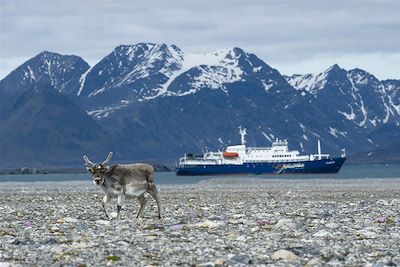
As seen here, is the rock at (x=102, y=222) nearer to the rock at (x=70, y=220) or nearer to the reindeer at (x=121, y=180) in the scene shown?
the rock at (x=70, y=220)

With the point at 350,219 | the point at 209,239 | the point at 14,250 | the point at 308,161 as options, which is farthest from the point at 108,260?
the point at 308,161

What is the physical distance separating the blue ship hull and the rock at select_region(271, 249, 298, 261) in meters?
135

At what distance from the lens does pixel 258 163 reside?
153 meters

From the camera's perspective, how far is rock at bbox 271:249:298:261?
47.3 ft

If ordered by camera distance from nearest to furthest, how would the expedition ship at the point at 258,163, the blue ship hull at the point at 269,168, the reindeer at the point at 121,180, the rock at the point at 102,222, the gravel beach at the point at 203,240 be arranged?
the gravel beach at the point at 203,240 < the rock at the point at 102,222 < the reindeer at the point at 121,180 < the blue ship hull at the point at 269,168 < the expedition ship at the point at 258,163

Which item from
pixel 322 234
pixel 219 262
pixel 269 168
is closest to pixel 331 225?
pixel 322 234

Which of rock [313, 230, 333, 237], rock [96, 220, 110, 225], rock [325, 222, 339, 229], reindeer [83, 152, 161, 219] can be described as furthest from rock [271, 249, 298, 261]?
reindeer [83, 152, 161, 219]

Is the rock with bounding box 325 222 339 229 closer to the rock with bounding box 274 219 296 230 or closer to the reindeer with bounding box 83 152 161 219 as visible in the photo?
the rock with bounding box 274 219 296 230

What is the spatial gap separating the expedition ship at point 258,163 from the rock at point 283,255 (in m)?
135

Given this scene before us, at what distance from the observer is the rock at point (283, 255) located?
14.4 metres

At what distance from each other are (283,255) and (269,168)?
13784 centimetres

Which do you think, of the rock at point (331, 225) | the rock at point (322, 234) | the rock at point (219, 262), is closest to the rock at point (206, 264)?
the rock at point (219, 262)

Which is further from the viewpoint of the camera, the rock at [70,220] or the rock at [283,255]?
the rock at [70,220]

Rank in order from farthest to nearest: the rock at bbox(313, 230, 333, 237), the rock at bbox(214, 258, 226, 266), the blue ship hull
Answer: the blue ship hull → the rock at bbox(313, 230, 333, 237) → the rock at bbox(214, 258, 226, 266)
